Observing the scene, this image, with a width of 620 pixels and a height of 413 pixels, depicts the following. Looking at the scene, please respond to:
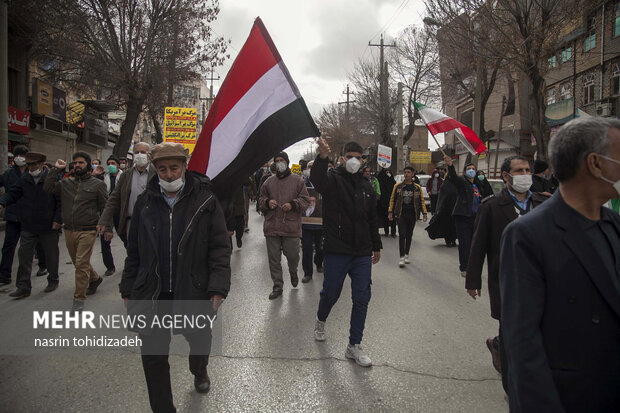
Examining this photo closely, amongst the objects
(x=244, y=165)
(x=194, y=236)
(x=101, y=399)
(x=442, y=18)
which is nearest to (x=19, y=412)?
(x=101, y=399)

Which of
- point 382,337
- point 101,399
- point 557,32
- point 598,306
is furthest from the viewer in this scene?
point 557,32

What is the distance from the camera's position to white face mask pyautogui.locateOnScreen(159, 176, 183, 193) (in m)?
2.76

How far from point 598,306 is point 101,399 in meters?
3.11

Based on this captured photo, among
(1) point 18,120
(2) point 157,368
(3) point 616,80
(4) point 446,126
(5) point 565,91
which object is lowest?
(2) point 157,368

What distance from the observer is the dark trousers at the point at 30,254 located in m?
5.52

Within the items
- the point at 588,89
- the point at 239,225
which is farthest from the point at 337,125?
the point at 239,225

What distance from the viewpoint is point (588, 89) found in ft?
73.8

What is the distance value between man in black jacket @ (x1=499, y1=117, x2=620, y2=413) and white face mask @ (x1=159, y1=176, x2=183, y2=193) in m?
2.03

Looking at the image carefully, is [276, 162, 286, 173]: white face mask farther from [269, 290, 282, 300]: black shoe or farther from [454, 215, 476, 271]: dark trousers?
[454, 215, 476, 271]: dark trousers

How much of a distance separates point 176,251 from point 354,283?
1.77m

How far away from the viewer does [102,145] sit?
28.5 m

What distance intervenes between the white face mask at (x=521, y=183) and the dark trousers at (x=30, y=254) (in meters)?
5.75

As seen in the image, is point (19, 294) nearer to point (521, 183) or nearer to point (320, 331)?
point (320, 331)

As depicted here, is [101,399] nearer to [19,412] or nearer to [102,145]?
[19,412]
